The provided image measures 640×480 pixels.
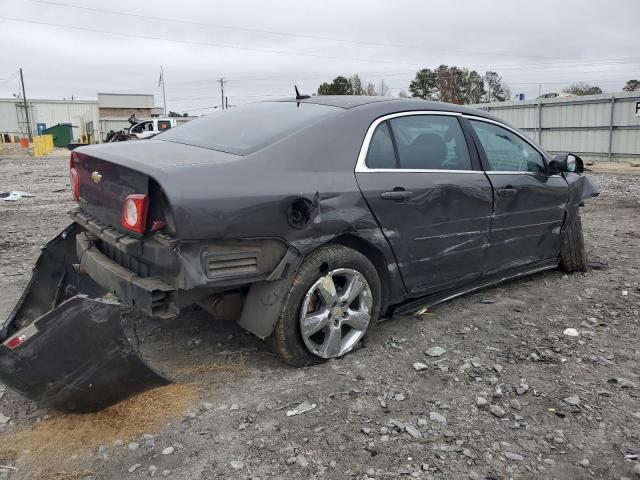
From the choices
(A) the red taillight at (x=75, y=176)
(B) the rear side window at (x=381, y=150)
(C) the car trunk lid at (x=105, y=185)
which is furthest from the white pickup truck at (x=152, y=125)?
(B) the rear side window at (x=381, y=150)

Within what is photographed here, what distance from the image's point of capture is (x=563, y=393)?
10.2ft

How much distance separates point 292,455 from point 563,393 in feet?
5.26

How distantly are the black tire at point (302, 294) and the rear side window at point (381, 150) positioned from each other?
591mm

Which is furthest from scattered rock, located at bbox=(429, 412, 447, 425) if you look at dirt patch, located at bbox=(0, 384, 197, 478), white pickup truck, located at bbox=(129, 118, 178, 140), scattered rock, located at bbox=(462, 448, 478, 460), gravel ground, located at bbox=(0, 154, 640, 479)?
white pickup truck, located at bbox=(129, 118, 178, 140)

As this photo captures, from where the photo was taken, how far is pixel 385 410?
2.91 m

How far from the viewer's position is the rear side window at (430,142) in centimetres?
367

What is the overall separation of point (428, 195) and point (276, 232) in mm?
1215

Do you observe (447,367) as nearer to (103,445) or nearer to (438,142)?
(438,142)

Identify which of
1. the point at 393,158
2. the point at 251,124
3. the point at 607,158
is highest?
the point at 251,124

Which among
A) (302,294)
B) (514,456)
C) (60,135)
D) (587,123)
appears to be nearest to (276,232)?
(302,294)

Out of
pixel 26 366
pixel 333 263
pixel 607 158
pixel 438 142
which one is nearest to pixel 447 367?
pixel 333 263

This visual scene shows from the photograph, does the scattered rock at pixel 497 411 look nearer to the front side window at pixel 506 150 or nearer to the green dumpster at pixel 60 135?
the front side window at pixel 506 150

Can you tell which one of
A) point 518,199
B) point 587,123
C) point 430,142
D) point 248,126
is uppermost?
point 248,126

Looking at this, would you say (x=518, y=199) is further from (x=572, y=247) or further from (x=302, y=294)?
(x=302, y=294)
